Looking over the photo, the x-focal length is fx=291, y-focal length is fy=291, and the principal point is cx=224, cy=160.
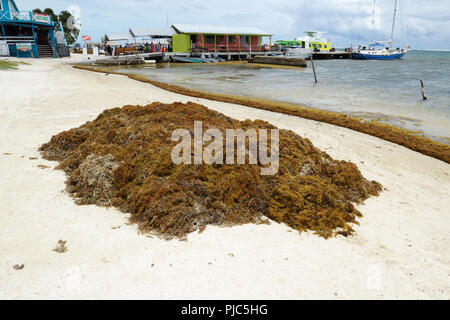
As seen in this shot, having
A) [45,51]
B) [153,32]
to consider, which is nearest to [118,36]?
[153,32]

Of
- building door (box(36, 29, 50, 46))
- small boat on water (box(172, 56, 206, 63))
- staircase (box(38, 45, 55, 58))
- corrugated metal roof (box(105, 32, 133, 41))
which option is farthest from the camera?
corrugated metal roof (box(105, 32, 133, 41))

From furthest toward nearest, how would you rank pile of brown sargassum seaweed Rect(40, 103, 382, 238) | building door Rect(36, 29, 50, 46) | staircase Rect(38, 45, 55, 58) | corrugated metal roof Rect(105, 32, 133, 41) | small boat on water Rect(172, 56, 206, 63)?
corrugated metal roof Rect(105, 32, 133, 41)
small boat on water Rect(172, 56, 206, 63)
building door Rect(36, 29, 50, 46)
staircase Rect(38, 45, 55, 58)
pile of brown sargassum seaweed Rect(40, 103, 382, 238)

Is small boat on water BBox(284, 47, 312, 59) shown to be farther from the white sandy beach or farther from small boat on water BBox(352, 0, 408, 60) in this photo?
the white sandy beach

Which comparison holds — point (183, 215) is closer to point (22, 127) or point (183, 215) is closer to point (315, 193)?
point (315, 193)

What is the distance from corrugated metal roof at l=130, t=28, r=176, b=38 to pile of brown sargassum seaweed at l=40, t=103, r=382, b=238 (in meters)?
49.8

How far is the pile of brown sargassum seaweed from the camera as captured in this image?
4264 mm

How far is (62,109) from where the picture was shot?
10891 mm

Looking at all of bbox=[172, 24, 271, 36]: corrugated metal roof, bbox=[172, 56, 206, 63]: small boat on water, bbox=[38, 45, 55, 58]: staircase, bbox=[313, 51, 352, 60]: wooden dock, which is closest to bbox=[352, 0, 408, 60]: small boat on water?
bbox=[313, 51, 352, 60]: wooden dock

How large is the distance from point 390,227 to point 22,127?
31.9 feet

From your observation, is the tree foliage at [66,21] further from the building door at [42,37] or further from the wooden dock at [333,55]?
the wooden dock at [333,55]

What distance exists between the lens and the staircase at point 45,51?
38.6 m

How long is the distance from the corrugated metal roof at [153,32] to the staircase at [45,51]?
15.1m

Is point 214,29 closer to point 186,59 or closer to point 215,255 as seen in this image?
point 186,59

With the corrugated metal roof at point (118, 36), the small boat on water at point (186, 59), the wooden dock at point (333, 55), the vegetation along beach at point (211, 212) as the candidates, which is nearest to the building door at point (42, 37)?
the corrugated metal roof at point (118, 36)
